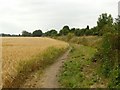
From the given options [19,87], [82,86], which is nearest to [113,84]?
[82,86]

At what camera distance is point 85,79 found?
1628 centimetres

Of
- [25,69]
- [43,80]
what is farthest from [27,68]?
[43,80]

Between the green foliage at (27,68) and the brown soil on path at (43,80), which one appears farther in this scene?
the brown soil on path at (43,80)

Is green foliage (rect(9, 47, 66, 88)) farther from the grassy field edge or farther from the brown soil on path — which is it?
the brown soil on path

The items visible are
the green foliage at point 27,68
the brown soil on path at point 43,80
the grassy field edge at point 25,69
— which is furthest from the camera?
the brown soil on path at point 43,80

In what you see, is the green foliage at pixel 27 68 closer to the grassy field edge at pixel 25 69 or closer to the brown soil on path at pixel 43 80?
the grassy field edge at pixel 25 69

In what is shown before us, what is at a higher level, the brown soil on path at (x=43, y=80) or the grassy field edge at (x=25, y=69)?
the grassy field edge at (x=25, y=69)

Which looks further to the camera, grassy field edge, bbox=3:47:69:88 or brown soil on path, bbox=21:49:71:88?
brown soil on path, bbox=21:49:71:88

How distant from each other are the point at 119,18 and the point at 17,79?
6.62 meters

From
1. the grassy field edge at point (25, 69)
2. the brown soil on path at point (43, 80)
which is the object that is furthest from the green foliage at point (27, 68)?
the brown soil on path at point (43, 80)

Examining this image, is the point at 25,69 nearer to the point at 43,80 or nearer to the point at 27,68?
the point at 27,68

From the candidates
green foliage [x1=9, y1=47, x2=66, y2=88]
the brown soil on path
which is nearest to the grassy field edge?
green foliage [x1=9, y1=47, x2=66, y2=88]

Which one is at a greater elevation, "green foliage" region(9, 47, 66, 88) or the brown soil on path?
"green foliage" region(9, 47, 66, 88)

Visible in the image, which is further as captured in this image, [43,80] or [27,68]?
[27,68]
